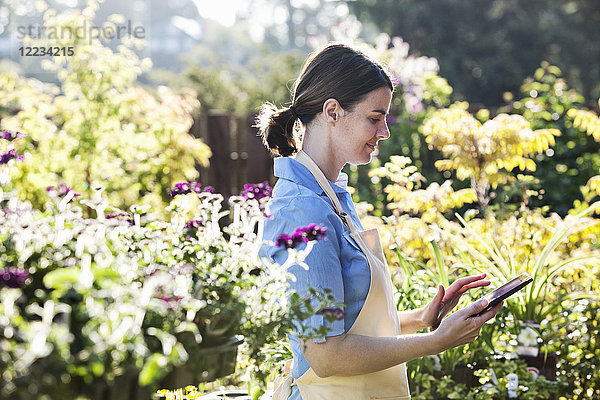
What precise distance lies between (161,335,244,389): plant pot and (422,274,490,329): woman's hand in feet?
3.04

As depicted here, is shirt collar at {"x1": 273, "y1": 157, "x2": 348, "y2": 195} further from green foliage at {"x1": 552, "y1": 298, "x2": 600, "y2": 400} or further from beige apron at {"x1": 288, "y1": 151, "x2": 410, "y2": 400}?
green foliage at {"x1": 552, "y1": 298, "x2": 600, "y2": 400}

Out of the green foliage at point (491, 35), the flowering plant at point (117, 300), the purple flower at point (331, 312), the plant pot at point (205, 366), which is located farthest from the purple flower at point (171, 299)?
the green foliage at point (491, 35)

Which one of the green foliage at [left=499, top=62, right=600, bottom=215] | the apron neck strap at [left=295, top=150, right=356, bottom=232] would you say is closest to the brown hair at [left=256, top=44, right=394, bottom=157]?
the apron neck strap at [left=295, top=150, right=356, bottom=232]

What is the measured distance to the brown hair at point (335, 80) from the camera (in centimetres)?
187

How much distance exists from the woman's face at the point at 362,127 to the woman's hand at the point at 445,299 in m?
0.45

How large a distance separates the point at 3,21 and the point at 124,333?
27305mm

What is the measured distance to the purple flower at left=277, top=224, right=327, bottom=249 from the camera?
1.13 metres

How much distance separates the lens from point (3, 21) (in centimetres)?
2530

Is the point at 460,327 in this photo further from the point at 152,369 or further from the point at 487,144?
the point at 487,144

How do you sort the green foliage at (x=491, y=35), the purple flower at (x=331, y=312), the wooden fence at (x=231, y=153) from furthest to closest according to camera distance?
1. the green foliage at (x=491, y=35)
2. the wooden fence at (x=231, y=153)
3. the purple flower at (x=331, y=312)

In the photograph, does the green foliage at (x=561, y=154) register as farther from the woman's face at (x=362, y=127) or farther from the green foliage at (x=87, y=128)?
the woman's face at (x=362, y=127)

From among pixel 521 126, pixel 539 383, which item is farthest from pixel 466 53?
pixel 539 383

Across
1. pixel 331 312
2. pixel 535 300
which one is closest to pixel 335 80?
pixel 331 312

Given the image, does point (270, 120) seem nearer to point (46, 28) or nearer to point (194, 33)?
point (46, 28)
